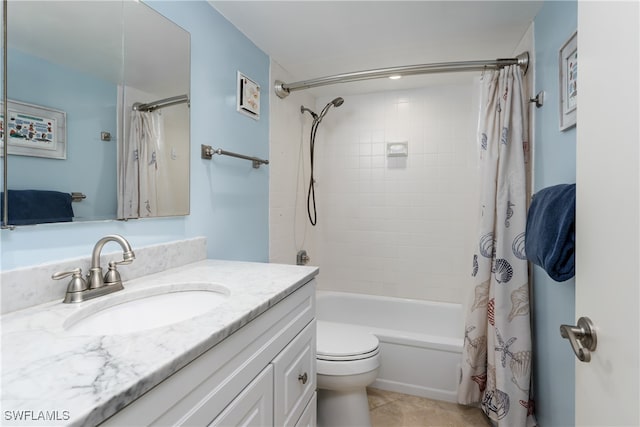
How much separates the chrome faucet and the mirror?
166 millimetres

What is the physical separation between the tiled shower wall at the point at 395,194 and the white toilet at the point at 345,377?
1003 mm

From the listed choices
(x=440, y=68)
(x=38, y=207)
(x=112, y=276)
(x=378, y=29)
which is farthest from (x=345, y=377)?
(x=378, y=29)

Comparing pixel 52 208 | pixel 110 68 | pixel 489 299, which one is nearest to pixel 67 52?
pixel 110 68

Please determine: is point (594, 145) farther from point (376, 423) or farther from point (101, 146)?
point (376, 423)

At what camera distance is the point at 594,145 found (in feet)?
1.97

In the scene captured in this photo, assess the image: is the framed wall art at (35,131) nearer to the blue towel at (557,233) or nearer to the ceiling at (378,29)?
the ceiling at (378,29)

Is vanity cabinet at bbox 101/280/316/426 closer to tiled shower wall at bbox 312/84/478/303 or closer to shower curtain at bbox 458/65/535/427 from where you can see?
shower curtain at bbox 458/65/535/427

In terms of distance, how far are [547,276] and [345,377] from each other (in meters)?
1.09

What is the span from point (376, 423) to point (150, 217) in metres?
1.64

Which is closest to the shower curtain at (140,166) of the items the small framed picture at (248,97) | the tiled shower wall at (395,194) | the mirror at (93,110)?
the mirror at (93,110)

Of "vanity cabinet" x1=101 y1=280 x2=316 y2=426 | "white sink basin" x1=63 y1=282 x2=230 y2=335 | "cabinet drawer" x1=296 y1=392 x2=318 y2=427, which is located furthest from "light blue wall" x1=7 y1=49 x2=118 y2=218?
"cabinet drawer" x1=296 y1=392 x2=318 y2=427

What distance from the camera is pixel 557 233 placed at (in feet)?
3.26

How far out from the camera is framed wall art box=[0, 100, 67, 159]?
0.80 meters

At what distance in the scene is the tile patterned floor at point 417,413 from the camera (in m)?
1.74
